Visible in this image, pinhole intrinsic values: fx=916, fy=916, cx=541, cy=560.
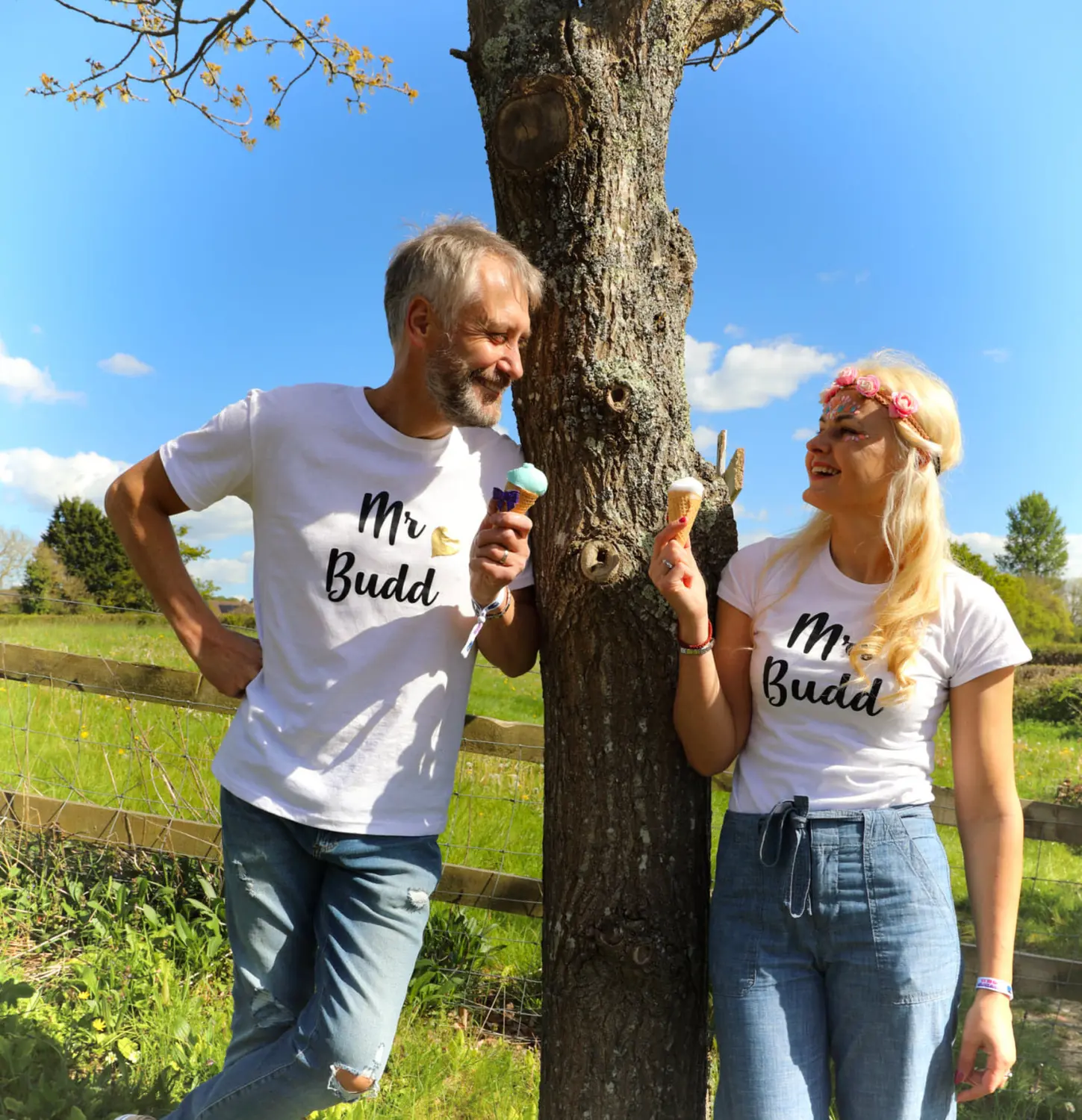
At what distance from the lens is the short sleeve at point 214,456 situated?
2217 millimetres

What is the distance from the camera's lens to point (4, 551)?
12.5 metres

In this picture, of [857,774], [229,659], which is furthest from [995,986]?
[229,659]

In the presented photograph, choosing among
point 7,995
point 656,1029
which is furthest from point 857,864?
point 7,995

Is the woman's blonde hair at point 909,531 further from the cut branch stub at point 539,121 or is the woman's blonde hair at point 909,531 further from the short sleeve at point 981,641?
the cut branch stub at point 539,121

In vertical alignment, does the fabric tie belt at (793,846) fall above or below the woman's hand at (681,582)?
below

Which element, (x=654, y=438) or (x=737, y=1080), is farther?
(x=654, y=438)

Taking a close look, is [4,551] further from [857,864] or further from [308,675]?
[857,864]

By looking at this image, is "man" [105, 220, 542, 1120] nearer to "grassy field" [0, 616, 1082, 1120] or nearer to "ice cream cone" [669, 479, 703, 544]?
"ice cream cone" [669, 479, 703, 544]

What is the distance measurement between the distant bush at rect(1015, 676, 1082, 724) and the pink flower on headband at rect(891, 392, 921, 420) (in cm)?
1013

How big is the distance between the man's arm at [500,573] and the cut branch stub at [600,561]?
19cm

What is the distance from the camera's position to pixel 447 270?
83.3 inches

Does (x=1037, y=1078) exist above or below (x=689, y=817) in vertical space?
below

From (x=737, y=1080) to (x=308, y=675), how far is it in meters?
1.26

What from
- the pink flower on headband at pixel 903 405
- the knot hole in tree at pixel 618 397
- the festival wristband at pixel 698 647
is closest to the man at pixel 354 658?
the knot hole in tree at pixel 618 397
